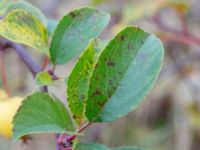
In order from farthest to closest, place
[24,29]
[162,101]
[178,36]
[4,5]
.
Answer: [162,101]
[178,36]
[4,5]
[24,29]

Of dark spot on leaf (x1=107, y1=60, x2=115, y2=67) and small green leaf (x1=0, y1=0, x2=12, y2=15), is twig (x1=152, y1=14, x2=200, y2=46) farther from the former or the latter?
dark spot on leaf (x1=107, y1=60, x2=115, y2=67)

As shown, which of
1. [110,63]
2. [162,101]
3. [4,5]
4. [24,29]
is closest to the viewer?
[110,63]

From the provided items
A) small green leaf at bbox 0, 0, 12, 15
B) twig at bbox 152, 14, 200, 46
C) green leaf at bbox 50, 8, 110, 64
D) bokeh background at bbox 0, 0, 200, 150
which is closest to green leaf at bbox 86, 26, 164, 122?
green leaf at bbox 50, 8, 110, 64

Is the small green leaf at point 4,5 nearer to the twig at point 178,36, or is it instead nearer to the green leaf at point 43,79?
the green leaf at point 43,79

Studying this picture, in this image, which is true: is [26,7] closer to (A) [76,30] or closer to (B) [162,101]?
(A) [76,30]

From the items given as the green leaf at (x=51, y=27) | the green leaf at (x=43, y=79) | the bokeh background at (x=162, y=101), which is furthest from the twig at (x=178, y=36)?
the green leaf at (x=43, y=79)

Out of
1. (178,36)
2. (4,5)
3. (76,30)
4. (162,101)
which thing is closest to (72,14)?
→ (76,30)

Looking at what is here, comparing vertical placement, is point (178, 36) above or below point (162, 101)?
above

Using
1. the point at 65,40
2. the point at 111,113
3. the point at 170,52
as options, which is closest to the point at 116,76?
the point at 111,113
